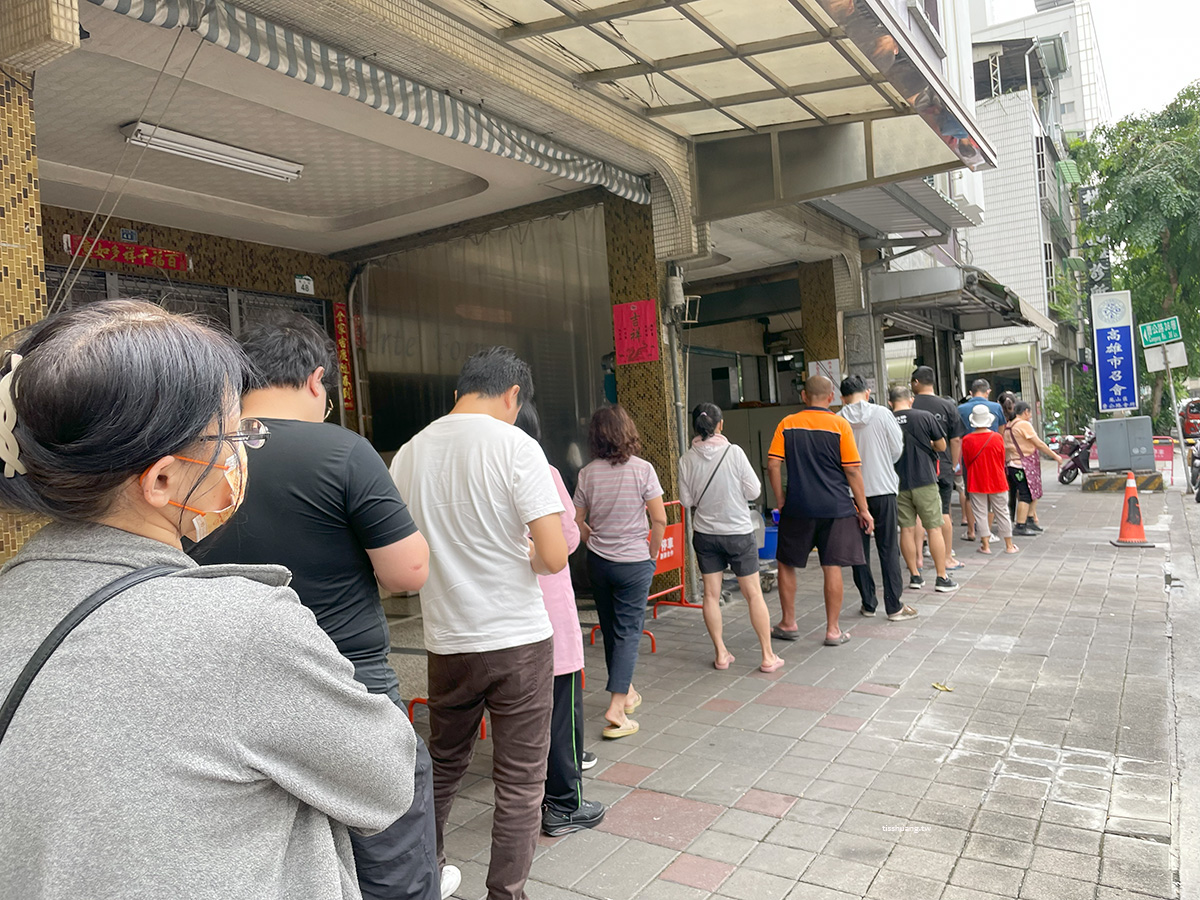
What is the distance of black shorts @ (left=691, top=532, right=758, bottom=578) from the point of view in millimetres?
5066

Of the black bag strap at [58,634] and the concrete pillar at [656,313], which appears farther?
the concrete pillar at [656,313]

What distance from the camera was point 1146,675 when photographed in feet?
15.6

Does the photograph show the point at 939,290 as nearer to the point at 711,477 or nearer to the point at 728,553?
the point at 711,477

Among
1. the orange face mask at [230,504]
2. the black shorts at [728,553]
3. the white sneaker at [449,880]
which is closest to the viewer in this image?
the orange face mask at [230,504]

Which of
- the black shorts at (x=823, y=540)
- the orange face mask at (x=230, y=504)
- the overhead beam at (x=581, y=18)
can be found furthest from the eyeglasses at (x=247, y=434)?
the black shorts at (x=823, y=540)

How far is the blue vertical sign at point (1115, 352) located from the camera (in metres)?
13.6

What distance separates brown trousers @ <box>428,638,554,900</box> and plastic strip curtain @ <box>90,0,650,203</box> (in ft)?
8.83

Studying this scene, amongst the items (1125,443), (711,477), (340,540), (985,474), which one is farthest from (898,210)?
(340,540)

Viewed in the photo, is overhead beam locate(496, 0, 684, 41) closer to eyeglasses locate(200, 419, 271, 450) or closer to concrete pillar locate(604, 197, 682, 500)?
concrete pillar locate(604, 197, 682, 500)

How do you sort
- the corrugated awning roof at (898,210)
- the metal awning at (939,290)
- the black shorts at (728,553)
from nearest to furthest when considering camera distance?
the black shorts at (728,553) → the corrugated awning roof at (898,210) → the metal awning at (939,290)

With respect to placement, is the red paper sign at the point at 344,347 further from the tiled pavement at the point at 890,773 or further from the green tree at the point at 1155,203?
the green tree at the point at 1155,203

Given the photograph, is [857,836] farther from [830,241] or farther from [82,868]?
[830,241]

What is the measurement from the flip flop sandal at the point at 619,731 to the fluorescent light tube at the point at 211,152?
13.2 ft

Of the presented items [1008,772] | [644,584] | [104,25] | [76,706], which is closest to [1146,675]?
[1008,772]
